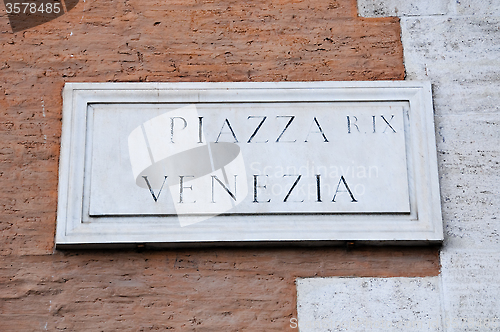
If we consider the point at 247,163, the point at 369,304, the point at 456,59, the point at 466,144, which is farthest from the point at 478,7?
the point at 369,304

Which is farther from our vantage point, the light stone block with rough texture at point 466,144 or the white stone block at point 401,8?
the white stone block at point 401,8

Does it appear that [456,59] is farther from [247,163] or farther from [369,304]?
[369,304]

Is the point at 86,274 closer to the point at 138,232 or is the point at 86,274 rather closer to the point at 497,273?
the point at 138,232

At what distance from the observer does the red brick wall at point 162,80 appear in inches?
97.3

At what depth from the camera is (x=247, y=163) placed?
2625 mm

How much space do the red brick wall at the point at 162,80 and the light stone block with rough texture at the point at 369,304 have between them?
6 centimetres

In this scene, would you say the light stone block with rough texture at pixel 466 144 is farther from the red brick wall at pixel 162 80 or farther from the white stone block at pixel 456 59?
the red brick wall at pixel 162 80

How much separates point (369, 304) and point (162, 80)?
1.47m

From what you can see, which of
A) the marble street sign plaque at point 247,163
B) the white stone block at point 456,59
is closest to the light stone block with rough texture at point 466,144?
the white stone block at point 456,59

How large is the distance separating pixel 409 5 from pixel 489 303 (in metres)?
1.56

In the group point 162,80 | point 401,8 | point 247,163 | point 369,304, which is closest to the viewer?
point 369,304

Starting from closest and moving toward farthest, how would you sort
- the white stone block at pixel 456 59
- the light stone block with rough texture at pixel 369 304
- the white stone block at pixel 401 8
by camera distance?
the light stone block with rough texture at pixel 369 304
the white stone block at pixel 456 59
the white stone block at pixel 401 8

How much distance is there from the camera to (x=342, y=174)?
261cm

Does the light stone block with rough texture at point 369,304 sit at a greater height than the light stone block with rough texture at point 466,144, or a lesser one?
lesser
